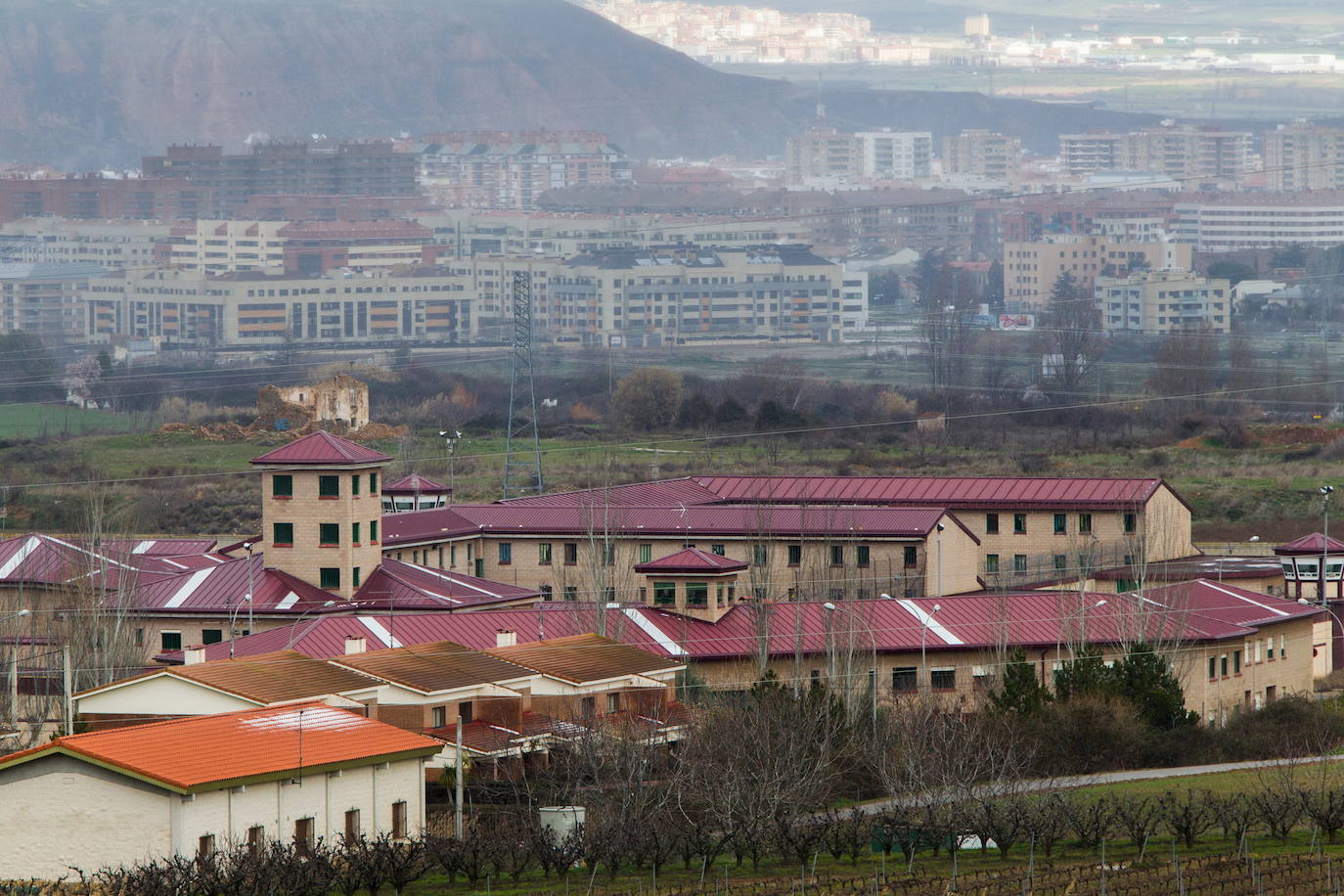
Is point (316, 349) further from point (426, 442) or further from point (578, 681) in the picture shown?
point (578, 681)

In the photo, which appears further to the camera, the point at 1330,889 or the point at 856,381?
the point at 856,381

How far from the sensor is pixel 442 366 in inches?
5630

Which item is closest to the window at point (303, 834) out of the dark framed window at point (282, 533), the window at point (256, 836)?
the window at point (256, 836)

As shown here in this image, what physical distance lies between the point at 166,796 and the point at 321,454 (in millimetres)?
19322

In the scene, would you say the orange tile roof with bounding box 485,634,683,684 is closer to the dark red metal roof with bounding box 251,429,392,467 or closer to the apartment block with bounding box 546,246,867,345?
the dark red metal roof with bounding box 251,429,392,467

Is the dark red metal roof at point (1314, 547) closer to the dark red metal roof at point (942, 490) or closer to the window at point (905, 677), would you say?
the dark red metal roof at point (942, 490)

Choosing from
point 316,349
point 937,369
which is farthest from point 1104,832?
point 316,349

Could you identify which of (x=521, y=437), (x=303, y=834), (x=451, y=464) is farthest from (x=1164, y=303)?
(x=303, y=834)

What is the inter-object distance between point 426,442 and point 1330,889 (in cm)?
6817

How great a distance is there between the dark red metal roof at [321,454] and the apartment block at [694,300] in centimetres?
12498

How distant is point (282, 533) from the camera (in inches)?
1729

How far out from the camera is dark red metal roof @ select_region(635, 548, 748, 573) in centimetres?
4109

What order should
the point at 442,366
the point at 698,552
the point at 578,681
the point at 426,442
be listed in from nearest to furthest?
1. the point at 578,681
2. the point at 698,552
3. the point at 426,442
4. the point at 442,366

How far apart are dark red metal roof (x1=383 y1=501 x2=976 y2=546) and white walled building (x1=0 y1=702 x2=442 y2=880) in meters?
21.9
